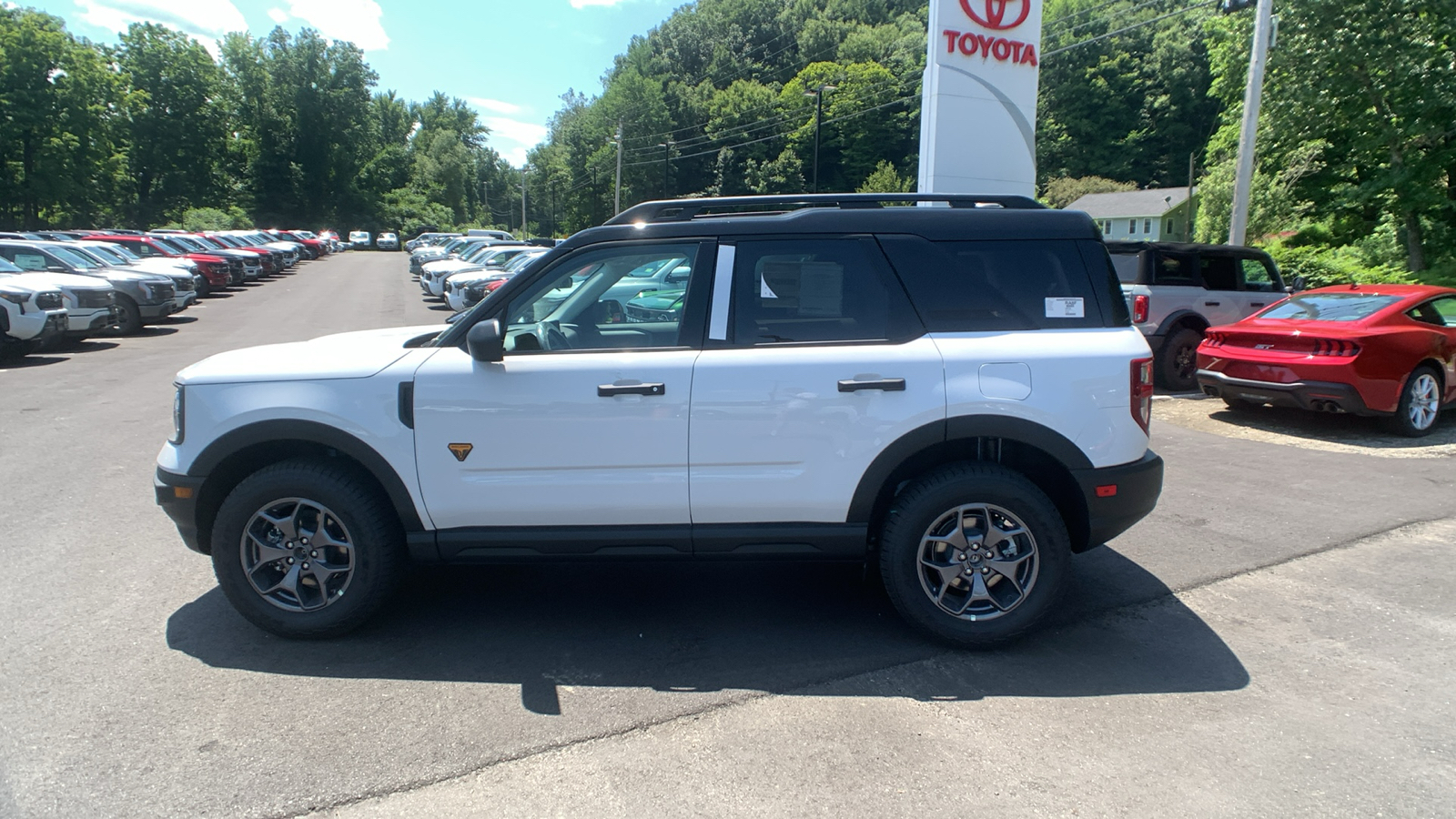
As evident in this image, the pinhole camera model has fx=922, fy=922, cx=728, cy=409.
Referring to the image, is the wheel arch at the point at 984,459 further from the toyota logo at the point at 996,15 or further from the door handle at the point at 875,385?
the toyota logo at the point at 996,15

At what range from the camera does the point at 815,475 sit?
4.10 meters

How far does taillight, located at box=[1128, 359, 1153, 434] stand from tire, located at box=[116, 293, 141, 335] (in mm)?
18302

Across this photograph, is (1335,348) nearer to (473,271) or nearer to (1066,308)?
(1066,308)

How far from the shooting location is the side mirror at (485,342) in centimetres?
398

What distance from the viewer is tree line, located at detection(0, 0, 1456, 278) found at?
2094 cm

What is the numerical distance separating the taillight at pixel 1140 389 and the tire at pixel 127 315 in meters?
18.3

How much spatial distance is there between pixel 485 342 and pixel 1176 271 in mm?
10231

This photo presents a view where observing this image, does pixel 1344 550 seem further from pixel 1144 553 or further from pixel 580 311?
pixel 580 311

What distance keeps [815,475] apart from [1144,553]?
264 cm

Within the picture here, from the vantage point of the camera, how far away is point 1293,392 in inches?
350

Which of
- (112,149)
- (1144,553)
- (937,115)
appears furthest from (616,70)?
(1144,553)

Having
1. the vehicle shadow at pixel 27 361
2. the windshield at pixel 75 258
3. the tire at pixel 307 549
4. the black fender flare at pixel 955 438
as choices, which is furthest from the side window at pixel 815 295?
the windshield at pixel 75 258

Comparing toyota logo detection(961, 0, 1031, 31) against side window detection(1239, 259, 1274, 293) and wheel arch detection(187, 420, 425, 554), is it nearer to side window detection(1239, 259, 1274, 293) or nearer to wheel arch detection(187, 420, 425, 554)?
side window detection(1239, 259, 1274, 293)

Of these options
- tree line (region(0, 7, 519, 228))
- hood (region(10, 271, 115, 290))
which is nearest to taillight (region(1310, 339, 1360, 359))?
hood (region(10, 271, 115, 290))
